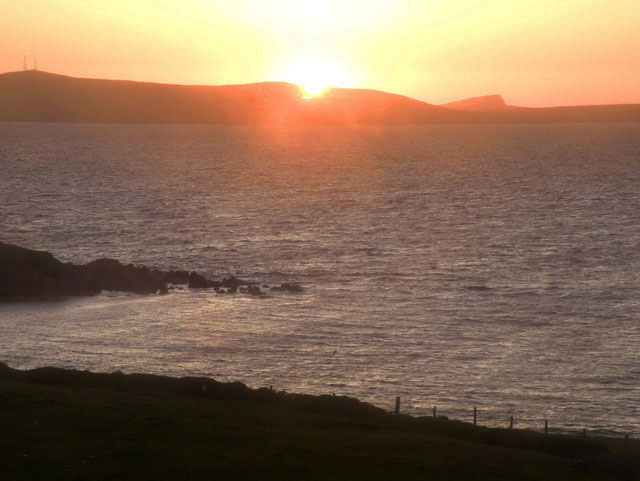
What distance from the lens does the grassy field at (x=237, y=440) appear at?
104ft

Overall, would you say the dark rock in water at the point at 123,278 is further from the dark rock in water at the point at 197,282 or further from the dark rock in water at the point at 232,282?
the dark rock in water at the point at 232,282

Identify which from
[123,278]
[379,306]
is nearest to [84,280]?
[123,278]

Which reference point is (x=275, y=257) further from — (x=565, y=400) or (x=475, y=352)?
(x=565, y=400)

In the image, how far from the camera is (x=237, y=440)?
116 feet

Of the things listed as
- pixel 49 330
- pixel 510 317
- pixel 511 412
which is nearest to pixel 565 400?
pixel 511 412

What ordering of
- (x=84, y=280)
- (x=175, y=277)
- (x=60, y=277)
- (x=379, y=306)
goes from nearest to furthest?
(x=379, y=306) < (x=60, y=277) < (x=84, y=280) < (x=175, y=277)

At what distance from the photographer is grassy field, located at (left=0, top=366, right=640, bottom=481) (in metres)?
31.8

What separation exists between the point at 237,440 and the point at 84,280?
50.4 m

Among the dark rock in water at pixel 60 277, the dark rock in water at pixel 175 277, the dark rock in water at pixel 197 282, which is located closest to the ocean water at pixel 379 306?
the dark rock in water at pixel 197 282

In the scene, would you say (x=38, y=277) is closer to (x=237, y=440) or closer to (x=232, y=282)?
(x=232, y=282)

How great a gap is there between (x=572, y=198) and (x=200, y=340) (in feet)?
356

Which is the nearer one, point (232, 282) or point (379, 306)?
point (379, 306)

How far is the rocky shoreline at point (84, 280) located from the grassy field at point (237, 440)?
117ft

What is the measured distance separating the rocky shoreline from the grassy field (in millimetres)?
35593
